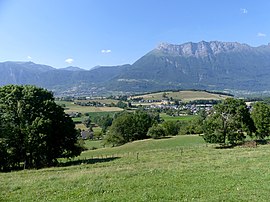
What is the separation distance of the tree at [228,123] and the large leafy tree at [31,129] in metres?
25.2

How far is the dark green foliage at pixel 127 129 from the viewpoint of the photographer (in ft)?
322

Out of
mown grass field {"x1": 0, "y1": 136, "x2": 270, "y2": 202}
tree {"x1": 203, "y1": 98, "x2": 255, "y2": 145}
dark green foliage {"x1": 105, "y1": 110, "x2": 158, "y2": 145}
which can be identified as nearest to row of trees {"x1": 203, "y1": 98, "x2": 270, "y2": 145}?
tree {"x1": 203, "y1": 98, "x2": 255, "y2": 145}

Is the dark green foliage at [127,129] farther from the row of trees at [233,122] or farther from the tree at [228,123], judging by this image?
the tree at [228,123]

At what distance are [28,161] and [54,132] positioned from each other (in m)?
5.42

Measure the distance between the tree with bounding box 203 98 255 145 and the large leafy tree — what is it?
25179mm

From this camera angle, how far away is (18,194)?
1836 cm

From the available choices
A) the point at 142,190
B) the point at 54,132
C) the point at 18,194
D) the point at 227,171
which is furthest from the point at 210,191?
the point at 54,132

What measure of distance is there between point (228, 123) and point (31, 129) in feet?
115

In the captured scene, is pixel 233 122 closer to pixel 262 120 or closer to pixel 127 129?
pixel 262 120

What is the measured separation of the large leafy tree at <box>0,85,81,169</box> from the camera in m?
38.3

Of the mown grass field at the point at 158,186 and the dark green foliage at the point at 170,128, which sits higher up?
the mown grass field at the point at 158,186

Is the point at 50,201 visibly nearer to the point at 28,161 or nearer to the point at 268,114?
the point at 28,161

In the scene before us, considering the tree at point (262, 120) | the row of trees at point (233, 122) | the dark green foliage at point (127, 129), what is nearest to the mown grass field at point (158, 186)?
the row of trees at point (233, 122)

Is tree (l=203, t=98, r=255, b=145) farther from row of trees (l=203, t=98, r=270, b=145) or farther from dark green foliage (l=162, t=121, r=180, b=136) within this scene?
dark green foliage (l=162, t=121, r=180, b=136)
